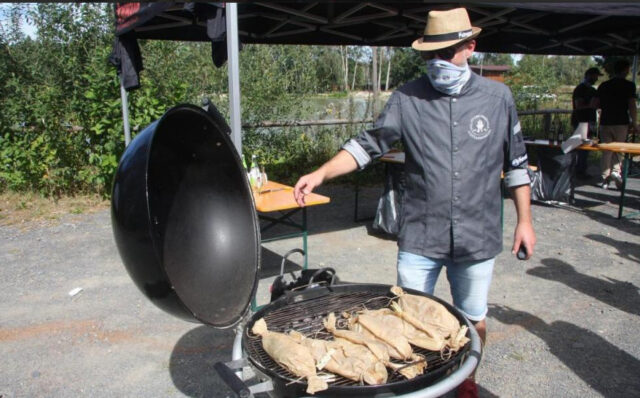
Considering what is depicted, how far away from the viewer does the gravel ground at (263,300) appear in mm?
3326

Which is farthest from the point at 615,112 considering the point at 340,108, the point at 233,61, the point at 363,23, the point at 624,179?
the point at 233,61

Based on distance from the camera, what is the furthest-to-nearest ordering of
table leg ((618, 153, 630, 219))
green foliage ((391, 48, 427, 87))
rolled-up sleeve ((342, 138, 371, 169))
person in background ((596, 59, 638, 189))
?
green foliage ((391, 48, 427, 87))
person in background ((596, 59, 638, 189))
table leg ((618, 153, 630, 219))
rolled-up sleeve ((342, 138, 371, 169))

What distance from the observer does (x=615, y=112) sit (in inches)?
352

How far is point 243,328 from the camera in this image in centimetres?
204

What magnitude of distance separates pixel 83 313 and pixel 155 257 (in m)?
3.23

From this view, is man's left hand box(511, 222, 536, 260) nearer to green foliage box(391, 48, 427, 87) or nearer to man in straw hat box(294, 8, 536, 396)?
man in straw hat box(294, 8, 536, 396)

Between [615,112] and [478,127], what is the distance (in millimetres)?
7956

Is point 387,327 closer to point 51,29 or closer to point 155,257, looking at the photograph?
point 155,257

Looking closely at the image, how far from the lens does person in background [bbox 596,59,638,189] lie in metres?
8.80

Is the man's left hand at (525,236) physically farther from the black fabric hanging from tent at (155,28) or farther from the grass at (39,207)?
the grass at (39,207)

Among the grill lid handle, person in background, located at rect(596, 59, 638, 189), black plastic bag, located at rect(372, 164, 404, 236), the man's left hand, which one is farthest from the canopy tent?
the grill lid handle

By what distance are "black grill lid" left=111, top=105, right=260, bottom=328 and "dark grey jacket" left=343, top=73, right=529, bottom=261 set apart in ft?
2.03

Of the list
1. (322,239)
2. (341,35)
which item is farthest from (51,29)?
(322,239)

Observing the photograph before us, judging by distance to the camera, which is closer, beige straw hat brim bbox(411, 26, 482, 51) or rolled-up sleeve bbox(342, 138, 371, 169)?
beige straw hat brim bbox(411, 26, 482, 51)
